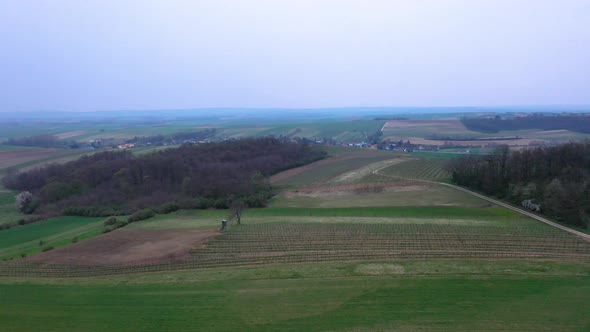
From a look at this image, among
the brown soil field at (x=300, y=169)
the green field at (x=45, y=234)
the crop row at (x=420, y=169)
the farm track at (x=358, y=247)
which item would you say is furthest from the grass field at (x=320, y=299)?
the brown soil field at (x=300, y=169)

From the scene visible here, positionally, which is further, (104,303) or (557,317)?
(104,303)

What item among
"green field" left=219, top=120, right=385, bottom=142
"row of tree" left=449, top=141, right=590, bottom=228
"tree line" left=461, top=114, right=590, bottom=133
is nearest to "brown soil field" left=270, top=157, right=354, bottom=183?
"row of tree" left=449, top=141, right=590, bottom=228

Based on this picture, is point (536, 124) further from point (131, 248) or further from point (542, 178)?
point (131, 248)

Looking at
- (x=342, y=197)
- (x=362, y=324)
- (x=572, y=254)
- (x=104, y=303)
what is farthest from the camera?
(x=342, y=197)

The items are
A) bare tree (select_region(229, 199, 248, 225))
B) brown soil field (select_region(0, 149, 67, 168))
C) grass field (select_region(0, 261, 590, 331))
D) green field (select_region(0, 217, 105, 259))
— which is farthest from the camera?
brown soil field (select_region(0, 149, 67, 168))

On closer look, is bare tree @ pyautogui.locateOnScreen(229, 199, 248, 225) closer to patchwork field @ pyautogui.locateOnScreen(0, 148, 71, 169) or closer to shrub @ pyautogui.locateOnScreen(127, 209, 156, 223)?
shrub @ pyautogui.locateOnScreen(127, 209, 156, 223)

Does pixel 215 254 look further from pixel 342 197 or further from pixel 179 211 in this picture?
pixel 342 197

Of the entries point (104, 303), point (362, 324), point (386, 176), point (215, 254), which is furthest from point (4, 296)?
point (386, 176)
